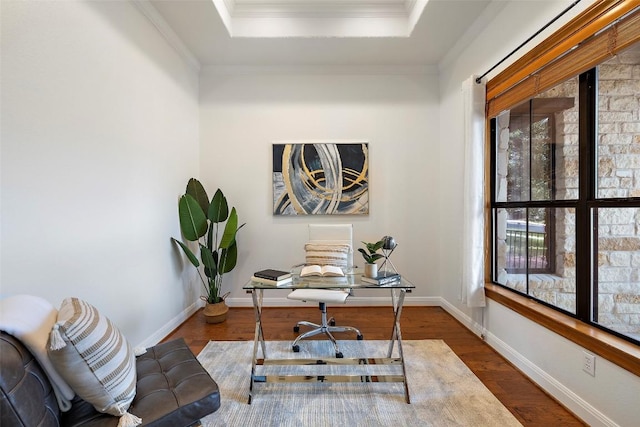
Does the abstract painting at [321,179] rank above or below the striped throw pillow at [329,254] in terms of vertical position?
above

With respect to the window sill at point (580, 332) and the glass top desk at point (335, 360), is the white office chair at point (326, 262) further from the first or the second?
the window sill at point (580, 332)

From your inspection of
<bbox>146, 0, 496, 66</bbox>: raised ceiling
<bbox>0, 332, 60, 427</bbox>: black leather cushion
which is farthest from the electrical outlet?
<bbox>146, 0, 496, 66</bbox>: raised ceiling

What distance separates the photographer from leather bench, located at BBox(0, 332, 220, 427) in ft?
3.00

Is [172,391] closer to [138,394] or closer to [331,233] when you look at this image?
[138,394]

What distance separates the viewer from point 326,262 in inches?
109

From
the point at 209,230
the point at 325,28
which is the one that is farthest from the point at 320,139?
the point at 209,230

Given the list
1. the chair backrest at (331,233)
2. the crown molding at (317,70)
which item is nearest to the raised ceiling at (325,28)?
the crown molding at (317,70)

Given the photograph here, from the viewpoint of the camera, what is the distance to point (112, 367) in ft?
3.78

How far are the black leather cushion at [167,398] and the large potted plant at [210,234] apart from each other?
161 centimetres

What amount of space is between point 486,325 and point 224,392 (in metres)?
2.33

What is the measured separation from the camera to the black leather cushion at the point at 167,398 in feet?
3.73

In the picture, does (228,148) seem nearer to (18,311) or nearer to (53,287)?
(53,287)

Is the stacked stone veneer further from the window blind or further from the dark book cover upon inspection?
the dark book cover

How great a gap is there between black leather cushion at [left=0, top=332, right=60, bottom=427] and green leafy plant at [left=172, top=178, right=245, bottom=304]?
1.90 metres
